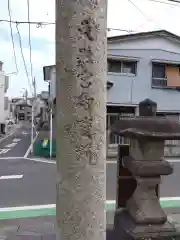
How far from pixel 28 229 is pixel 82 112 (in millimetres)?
4681

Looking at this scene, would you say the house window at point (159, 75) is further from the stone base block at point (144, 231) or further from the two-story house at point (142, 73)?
the stone base block at point (144, 231)

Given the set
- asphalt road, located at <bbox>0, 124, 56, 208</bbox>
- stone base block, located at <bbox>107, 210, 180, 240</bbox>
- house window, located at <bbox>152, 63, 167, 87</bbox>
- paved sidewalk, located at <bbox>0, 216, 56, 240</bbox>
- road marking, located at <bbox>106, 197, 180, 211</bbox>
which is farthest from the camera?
house window, located at <bbox>152, 63, 167, 87</bbox>

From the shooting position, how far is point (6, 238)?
197 inches

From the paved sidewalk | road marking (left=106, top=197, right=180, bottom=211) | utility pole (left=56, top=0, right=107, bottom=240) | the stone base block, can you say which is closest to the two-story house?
road marking (left=106, top=197, right=180, bottom=211)

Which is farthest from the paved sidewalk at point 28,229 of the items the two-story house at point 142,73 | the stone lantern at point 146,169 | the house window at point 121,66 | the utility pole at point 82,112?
the house window at point 121,66

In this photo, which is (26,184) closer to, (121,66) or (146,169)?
(146,169)

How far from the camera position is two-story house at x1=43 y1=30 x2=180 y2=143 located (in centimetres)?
1773

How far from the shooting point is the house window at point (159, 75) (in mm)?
18453

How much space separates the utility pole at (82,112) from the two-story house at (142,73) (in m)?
15.8

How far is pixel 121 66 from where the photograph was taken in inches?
704

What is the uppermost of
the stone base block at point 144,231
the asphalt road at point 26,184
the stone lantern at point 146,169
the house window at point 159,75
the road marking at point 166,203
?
the house window at point 159,75

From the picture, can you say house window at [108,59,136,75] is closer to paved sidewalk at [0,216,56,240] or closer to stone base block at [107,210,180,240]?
paved sidewalk at [0,216,56,240]

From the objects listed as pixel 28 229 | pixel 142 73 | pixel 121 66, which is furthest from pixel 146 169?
pixel 142 73

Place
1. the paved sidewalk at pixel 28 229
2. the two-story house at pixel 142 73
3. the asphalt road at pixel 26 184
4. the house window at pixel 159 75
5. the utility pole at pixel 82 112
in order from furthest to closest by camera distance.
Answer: the house window at pixel 159 75 → the two-story house at pixel 142 73 → the asphalt road at pixel 26 184 → the paved sidewalk at pixel 28 229 → the utility pole at pixel 82 112
